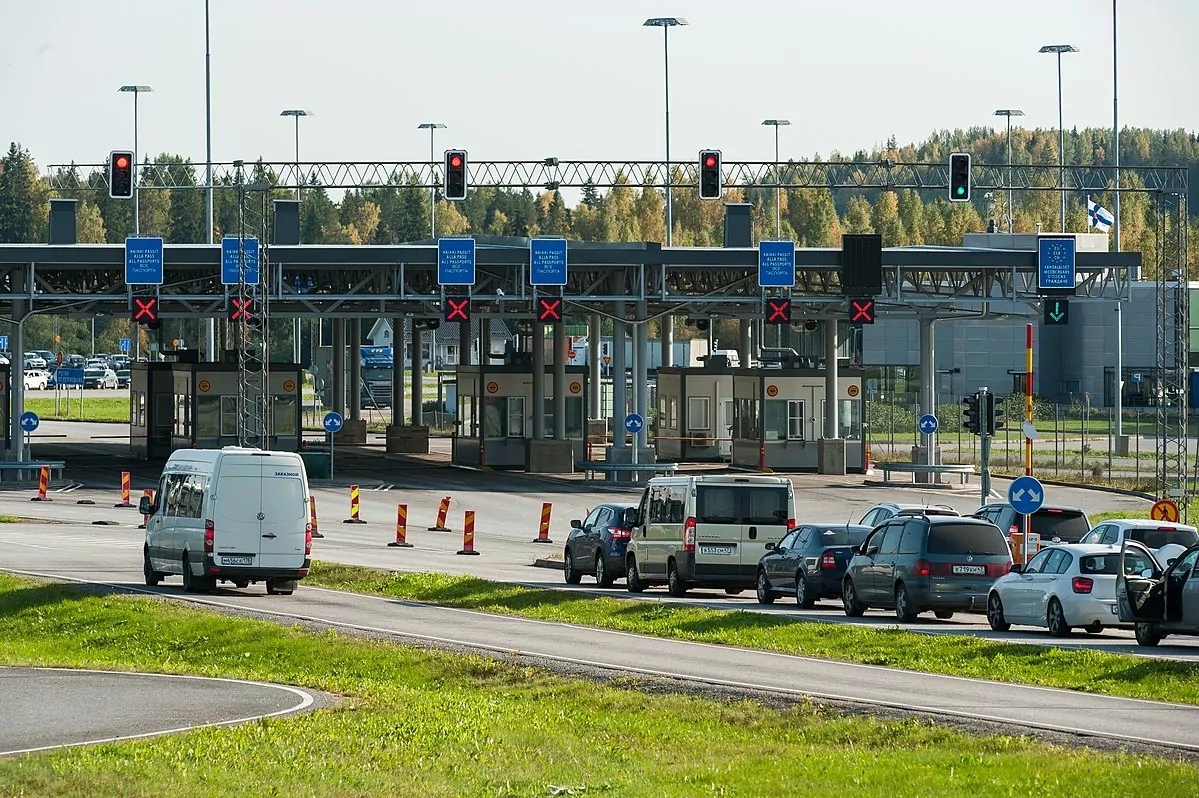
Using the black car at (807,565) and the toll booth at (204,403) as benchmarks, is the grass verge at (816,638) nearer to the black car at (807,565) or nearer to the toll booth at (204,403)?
the black car at (807,565)

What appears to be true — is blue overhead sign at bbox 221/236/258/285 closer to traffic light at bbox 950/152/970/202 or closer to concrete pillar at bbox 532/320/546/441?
concrete pillar at bbox 532/320/546/441

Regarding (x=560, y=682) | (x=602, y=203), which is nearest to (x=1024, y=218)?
(x=602, y=203)

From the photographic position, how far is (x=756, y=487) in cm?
3055

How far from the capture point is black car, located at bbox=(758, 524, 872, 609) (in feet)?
96.0

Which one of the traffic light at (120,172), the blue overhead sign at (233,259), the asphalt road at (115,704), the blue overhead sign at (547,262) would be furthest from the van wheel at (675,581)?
the blue overhead sign at (233,259)

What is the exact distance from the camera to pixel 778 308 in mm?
60500

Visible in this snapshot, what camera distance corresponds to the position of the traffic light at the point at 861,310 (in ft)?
198

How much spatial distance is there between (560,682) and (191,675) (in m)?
4.16

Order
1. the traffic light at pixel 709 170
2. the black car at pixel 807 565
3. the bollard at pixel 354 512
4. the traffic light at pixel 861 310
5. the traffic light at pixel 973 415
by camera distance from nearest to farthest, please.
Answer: the black car at pixel 807 565 → the traffic light at pixel 973 415 → the traffic light at pixel 709 170 → the bollard at pixel 354 512 → the traffic light at pixel 861 310

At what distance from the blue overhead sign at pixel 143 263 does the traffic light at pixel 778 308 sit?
63.7 feet

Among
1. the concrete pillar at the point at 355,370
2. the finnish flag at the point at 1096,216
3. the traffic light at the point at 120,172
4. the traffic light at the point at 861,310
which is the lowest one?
the concrete pillar at the point at 355,370

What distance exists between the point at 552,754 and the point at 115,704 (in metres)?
4.90

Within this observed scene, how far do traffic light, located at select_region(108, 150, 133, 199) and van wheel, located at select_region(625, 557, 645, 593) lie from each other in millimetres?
18409

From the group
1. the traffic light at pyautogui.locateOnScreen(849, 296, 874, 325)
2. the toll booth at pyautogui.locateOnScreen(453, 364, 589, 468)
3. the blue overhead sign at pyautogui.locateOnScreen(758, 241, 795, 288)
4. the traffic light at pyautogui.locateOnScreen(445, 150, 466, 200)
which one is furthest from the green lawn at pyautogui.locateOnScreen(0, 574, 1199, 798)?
the toll booth at pyautogui.locateOnScreen(453, 364, 589, 468)
